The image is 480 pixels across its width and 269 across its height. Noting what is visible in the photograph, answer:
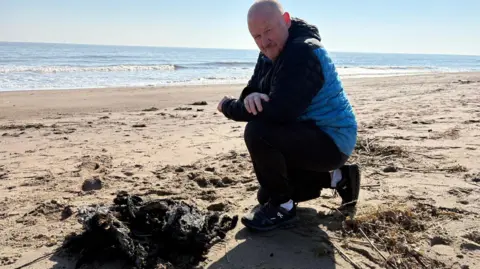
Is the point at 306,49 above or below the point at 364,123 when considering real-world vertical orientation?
above

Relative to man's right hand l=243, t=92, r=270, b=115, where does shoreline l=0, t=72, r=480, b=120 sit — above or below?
below

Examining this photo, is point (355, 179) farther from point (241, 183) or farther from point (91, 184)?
point (91, 184)

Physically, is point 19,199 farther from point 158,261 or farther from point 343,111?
point 343,111

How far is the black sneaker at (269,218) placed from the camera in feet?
8.30

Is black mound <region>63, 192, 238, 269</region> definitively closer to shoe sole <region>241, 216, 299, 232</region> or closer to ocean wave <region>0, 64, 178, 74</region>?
shoe sole <region>241, 216, 299, 232</region>

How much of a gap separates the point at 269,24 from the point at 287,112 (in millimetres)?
519

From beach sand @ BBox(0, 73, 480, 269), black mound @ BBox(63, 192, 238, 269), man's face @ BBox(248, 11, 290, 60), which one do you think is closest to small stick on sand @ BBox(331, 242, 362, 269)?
beach sand @ BBox(0, 73, 480, 269)

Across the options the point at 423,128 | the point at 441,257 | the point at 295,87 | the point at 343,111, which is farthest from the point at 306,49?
the point at 423,128

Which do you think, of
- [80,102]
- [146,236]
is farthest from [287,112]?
[80,102]

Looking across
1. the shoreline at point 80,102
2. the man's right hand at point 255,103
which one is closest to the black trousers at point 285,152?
the man's right hand at point 255,103

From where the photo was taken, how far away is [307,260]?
2201mm

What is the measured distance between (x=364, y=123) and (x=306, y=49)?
378cm

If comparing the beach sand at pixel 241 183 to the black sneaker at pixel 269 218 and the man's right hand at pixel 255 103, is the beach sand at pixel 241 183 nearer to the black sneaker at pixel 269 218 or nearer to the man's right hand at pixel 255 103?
the black sneaker at pixel 269 218

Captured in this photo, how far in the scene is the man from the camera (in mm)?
2322
